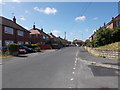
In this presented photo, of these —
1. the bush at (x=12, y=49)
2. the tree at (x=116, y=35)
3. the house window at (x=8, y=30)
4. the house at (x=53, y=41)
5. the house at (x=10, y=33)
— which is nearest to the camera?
the bush at (x=12, y=49)

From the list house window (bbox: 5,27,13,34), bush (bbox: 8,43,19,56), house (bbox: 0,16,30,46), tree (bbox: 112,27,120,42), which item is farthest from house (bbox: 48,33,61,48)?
bush (bbox: 8,43,19,56)

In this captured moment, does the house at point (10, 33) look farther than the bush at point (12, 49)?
Yes

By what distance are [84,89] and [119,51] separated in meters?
10.3

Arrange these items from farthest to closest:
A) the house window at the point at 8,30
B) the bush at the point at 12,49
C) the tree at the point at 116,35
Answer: the house window at the point at 8,30, the tree at the point at 116,35, the bush at the point at 12,49

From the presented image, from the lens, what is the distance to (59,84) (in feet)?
18.0

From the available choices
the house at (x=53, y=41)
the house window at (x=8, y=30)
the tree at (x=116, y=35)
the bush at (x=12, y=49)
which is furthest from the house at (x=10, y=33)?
the tree at (x=116, y=35)

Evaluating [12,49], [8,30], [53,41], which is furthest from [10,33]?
[53,41]

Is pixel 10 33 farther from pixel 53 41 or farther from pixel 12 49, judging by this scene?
pixel 53 41

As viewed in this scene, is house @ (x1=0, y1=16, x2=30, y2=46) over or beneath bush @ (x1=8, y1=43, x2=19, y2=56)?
over

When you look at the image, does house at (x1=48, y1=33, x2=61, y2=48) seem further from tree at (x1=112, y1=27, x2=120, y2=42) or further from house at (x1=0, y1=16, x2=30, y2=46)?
tree at (x1=112, y1=27, x2=120, y2=42)

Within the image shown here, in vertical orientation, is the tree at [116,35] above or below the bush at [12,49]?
above

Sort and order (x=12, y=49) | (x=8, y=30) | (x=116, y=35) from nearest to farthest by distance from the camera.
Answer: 1. (x=12, y=49)
2. (x=116, y=35)
3. (x=8, y=30)

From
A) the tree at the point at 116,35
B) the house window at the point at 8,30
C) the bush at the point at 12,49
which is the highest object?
the house window at the point at 8,30

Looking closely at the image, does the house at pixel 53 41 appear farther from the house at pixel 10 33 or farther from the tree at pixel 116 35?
the tree at pixel 116 35
